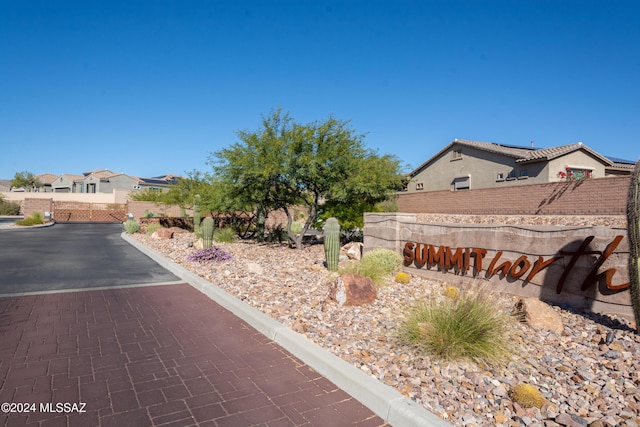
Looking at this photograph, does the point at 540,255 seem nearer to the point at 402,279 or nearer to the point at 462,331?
the point at 402,279

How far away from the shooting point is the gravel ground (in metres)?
3.86

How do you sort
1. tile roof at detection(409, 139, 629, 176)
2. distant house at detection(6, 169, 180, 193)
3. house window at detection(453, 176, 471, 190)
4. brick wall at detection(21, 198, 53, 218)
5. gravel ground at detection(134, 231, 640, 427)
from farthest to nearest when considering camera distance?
1. distant house at detection(6, 169, 180, 193)
2. brick wall at detection(21, 198, 53, 218)
3. house window at detection(453, 176, 471, 190)
4. tile roof at detection(409, 139, 629, 176)
5. gravel ground at detection(134, 231, 640, 427)

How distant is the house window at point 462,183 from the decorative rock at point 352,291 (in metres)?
31.2

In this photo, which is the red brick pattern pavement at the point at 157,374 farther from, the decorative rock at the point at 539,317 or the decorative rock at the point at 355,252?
the decorative rock at the point at 355,252

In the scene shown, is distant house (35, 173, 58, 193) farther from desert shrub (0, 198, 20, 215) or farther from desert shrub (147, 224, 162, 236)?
desert shrub (147, 224, 162, 236)

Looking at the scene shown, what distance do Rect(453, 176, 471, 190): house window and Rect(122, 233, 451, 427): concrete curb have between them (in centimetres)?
3237

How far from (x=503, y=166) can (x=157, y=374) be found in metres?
33.2

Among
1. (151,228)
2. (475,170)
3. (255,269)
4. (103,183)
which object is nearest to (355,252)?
(255,269)

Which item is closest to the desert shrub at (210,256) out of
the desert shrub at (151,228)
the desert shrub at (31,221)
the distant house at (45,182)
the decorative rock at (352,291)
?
the decorative rock at (352,291)

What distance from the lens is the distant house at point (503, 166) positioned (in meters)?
29.8

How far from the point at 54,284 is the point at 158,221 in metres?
18.9

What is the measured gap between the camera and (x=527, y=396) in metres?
3.93

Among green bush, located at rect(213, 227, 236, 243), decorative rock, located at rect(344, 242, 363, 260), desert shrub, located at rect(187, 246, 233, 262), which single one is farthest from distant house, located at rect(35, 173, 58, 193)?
decorative rock, located at rect(344, 242, 363, 260)

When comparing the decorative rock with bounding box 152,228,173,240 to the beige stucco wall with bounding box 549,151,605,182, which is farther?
the beige stucco wall with bounding box 549,151,605,182
